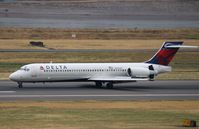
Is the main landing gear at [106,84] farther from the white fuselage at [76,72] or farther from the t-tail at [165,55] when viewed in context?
the t-tail at [165,55]

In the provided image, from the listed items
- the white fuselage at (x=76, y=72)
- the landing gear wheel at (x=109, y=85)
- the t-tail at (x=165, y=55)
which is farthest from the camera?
the t-tail at (x=165, y=55)

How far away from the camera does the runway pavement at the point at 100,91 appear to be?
181 ft

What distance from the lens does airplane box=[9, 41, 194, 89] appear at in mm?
61469

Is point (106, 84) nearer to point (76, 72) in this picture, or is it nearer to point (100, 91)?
point (76, 72)

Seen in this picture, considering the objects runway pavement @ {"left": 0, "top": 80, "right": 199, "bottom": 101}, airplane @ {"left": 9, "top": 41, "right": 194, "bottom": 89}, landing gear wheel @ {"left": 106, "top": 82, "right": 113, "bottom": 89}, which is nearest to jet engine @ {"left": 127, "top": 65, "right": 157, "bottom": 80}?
airplane @ {"left": 9, "top": 41, "right": 194, "bottom": 89}

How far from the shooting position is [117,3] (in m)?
146

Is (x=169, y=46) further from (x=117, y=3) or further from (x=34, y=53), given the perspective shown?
(x=117, y=3)

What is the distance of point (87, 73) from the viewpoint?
62562 millimetres

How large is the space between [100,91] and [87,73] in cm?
349

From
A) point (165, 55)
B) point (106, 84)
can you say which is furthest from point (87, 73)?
point (165, 55)

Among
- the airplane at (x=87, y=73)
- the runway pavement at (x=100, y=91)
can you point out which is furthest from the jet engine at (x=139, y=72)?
the runway pavement at (x=100, y=91)

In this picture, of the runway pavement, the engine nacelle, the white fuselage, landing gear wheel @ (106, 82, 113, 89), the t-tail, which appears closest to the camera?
the runway pavement

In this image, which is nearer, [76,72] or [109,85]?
[76,72]

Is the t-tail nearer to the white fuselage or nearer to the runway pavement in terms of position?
the white fuselage
